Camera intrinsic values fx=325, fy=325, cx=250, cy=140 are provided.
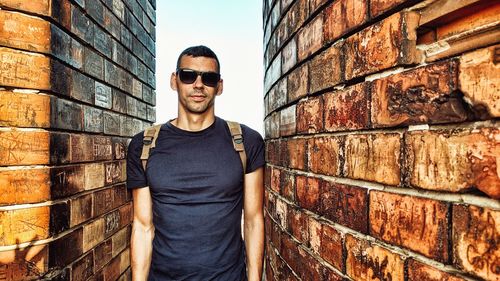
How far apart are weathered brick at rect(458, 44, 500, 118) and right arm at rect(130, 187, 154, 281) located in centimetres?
159

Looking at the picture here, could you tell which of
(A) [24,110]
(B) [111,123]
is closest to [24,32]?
(A) [24,110]

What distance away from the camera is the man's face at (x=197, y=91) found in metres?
1.82

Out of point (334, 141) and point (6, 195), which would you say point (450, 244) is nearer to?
point (334, 141)

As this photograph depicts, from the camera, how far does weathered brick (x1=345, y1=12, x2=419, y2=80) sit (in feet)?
2.04

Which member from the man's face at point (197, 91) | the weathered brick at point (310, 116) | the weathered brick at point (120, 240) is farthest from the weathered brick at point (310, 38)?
the weathered brick at point (120, 240)

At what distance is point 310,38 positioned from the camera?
3.32 ft

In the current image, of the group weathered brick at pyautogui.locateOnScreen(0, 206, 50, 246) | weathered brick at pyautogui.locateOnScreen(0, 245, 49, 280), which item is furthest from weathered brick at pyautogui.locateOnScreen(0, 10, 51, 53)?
weathered brick at pyautogui.locateOnScreen(0, 245, 49, 280)

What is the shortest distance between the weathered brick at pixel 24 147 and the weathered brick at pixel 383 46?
974 millimetres

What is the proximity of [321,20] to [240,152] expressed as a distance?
93 centimetres

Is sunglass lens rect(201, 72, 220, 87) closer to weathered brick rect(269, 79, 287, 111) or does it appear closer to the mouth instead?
the mouth

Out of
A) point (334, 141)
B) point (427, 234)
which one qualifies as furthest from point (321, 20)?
point (427, 234)

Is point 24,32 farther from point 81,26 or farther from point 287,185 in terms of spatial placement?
point 287,185

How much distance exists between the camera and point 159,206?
5.58 feet

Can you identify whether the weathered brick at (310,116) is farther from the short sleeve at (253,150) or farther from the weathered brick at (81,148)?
the weathered brick at (81,148)
